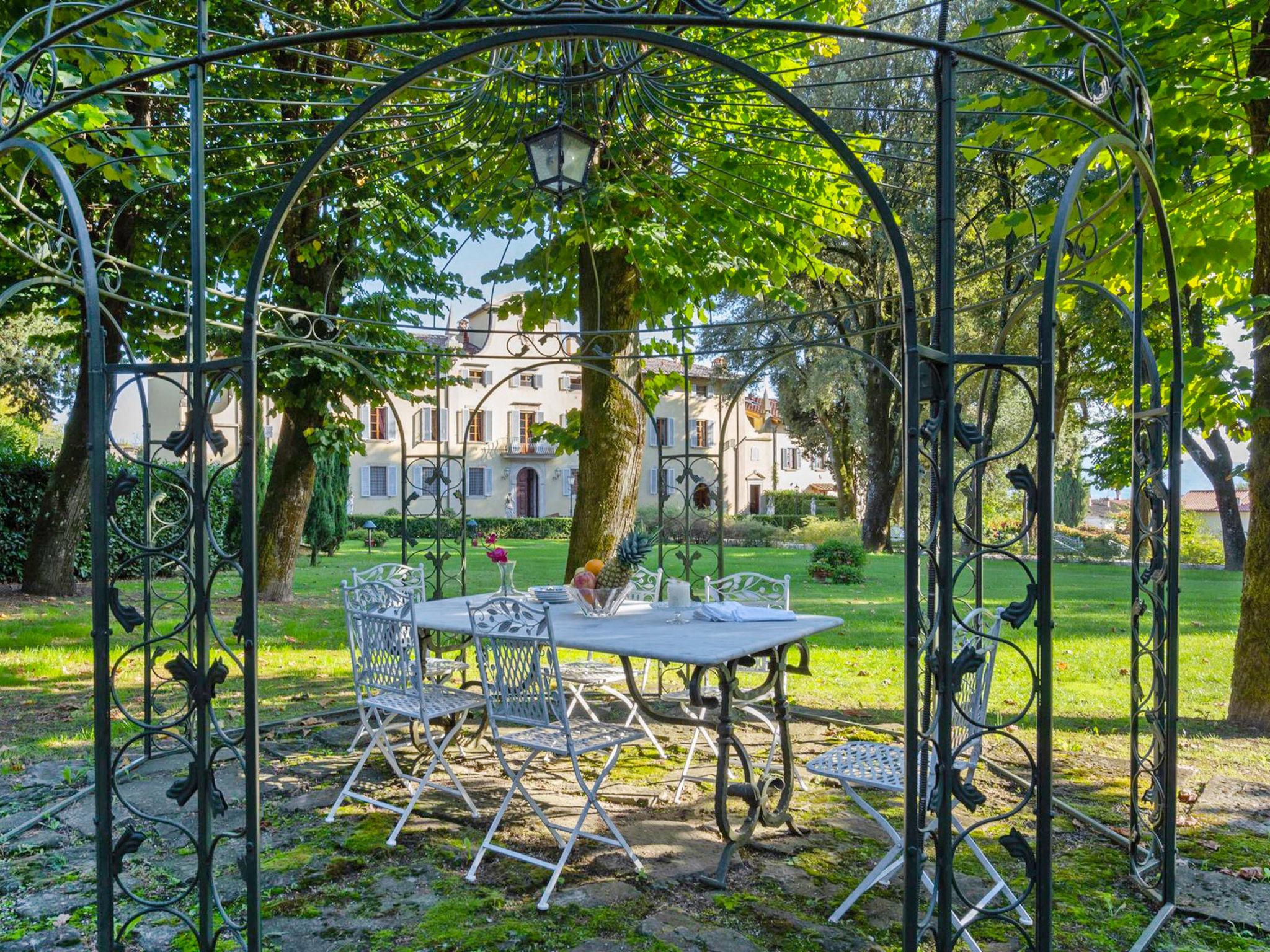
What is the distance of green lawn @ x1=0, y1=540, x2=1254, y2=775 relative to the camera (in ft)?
18.7

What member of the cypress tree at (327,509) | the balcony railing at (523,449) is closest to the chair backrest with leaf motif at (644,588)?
the cypress tree at (327,509)

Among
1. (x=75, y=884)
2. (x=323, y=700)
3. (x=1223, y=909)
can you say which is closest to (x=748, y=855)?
(x=1223, y=909)

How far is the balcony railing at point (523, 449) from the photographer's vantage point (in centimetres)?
3669

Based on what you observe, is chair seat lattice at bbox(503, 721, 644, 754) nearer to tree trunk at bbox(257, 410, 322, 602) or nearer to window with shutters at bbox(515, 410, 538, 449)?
tree trunk at bbox(257, 410, 322, 602)

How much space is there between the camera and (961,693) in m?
3.84

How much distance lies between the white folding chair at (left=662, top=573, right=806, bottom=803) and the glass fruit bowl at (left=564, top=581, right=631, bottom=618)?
0.69 metres

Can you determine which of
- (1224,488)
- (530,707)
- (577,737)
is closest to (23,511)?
(530,707)

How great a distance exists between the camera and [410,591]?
17.9 ft

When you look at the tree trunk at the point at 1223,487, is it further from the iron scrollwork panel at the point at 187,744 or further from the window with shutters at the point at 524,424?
the window with shutters at the point at 524,424

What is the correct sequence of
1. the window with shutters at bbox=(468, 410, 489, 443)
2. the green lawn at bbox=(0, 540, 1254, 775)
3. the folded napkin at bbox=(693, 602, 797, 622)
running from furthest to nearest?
1. the window with shutters at bbox=(468, 410, 489, 443)
2. the green lawn at bbox=(0, 540, 1254, 775)
3. the folded napkin at bbox=(693, 602, 797, 622)

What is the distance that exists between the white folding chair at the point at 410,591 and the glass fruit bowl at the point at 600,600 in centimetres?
99

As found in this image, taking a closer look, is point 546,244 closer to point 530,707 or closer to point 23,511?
point 530,707

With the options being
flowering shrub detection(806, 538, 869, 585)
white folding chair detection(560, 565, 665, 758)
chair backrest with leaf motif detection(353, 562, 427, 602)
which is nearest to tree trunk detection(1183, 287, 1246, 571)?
flowering shrub detection(806, 538, 869, 585)

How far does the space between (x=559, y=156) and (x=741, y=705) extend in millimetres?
2916
